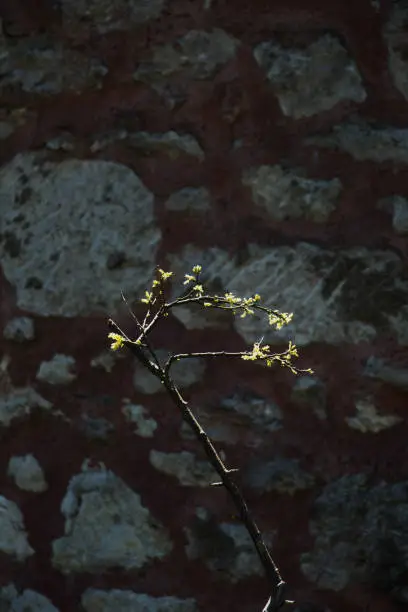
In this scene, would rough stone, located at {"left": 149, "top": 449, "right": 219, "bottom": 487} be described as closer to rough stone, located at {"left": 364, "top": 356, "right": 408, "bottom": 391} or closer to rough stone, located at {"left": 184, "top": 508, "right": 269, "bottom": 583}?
rough stone, located at {"left": 184, "top": 508, "right": 269, "bottom": 583}

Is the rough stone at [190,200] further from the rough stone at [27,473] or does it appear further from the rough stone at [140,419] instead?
the rough stone at [27,473]

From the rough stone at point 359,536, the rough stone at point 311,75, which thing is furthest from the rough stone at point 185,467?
the rough stone at point 311,75

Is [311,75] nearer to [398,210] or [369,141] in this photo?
[369,141]

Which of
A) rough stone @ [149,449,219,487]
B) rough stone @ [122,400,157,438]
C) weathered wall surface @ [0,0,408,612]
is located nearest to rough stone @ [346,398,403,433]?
weathered wall surface @ [0,0,408,612]

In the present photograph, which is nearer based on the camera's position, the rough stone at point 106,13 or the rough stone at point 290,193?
the rough stone at point 290,193

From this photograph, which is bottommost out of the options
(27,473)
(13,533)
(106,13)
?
(13,533)

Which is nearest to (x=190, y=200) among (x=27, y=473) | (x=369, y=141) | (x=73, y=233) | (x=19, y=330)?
(x=73, y=233)
